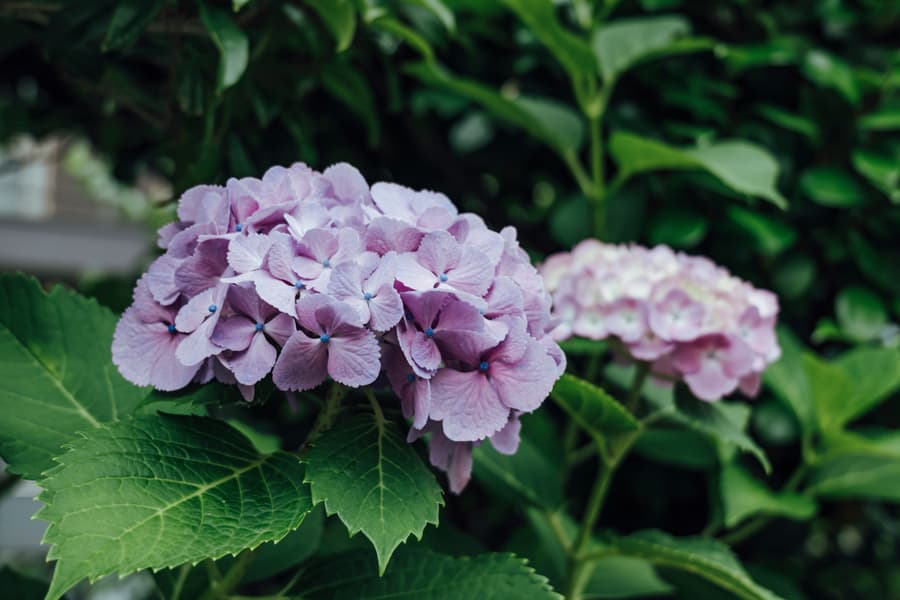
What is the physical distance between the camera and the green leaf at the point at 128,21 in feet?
3.13

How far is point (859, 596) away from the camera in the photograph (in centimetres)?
175

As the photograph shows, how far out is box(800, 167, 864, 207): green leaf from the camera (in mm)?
1379

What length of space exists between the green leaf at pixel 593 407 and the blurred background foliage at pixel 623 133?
0.67 ft

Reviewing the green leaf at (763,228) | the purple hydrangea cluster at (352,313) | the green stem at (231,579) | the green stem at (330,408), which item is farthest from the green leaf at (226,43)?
the green leaf at (763,228)

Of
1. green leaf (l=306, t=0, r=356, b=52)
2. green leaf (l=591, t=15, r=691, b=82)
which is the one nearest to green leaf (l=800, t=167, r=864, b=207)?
green leaf (l=591, t=15, r=691, b=82)

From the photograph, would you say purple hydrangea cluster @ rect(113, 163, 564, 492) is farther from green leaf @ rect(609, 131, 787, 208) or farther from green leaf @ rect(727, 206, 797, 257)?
green leaf @ rect(727, 206, 797, 257)

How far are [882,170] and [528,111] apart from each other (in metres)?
0.60

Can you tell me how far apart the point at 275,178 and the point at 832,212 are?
1.14m

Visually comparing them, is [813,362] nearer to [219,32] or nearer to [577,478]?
[577,478]

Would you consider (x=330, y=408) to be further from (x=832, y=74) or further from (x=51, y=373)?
(x=832, y=74)

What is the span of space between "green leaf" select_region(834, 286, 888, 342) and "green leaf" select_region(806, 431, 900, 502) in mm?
178

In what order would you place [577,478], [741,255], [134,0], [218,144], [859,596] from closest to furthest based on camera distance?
[134,0] → [218,144] → [741,255] → [577,478] → [859,596]

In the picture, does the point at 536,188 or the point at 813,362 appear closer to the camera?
the point at 813,362

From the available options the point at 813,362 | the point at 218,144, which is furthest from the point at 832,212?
the point at 218,144
